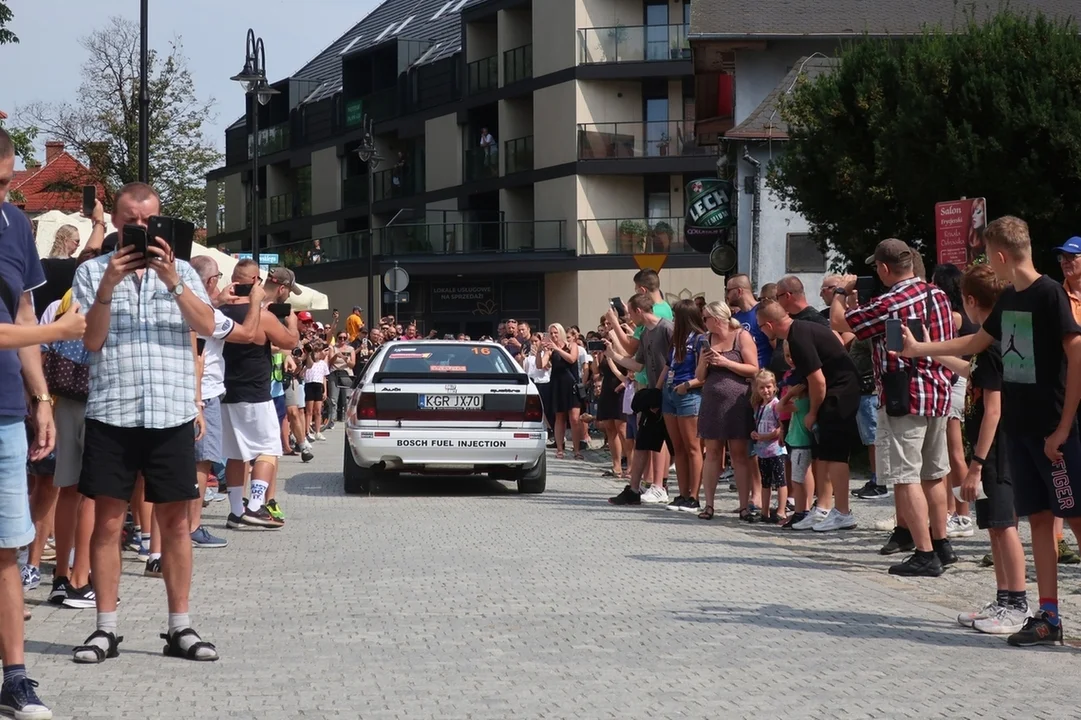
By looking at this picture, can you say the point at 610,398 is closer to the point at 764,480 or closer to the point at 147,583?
the point at 764,480

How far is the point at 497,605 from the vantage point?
28.4 feet

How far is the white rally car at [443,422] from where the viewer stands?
15773 millimetres

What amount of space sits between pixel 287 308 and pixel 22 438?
6047 mm

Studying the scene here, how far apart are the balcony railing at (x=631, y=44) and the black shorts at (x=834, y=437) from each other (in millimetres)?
38695

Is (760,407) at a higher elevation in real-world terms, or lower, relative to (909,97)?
lower

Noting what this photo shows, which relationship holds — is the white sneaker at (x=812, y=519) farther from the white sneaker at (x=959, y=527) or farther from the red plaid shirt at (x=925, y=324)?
the red plaid shirt at (x=925, y=324)

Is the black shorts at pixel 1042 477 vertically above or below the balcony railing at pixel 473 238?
below

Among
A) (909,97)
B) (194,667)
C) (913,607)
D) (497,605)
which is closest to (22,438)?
(194,667)

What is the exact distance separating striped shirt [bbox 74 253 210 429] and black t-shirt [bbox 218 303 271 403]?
4882 millimetres

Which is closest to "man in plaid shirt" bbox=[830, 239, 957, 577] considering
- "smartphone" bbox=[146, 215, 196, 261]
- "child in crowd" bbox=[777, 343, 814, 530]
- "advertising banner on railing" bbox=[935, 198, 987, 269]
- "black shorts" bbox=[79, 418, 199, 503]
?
"child in crowd" bbox=[777, 343, 814, 530]

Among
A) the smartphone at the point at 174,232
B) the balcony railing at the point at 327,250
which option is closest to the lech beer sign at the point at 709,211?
the balcony railing at the point at 327,250

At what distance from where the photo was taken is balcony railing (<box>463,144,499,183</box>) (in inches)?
2191

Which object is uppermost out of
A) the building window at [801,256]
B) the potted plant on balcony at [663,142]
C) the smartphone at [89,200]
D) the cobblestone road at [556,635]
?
the potted plant on balcony at [663,142]

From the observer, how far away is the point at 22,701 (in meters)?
5.78
